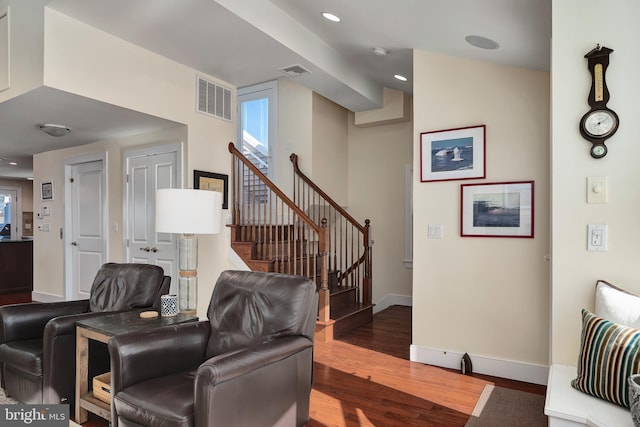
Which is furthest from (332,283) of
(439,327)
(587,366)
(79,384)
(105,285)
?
(587,366)

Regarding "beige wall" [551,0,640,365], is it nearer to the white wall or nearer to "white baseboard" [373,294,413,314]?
"white baseboard" [373,294,413,314]

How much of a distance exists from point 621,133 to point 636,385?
1230mm

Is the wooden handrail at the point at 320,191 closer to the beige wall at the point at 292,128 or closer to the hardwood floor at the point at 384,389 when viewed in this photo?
the beige wall at the point at 292,128

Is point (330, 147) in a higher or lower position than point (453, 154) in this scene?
higher

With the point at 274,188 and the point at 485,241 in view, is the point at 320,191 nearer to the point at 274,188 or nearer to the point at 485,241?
the point at 274,188

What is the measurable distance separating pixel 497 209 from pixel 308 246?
2.00 m

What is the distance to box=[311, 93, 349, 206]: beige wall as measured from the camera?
5.58 m

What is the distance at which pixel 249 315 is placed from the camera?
7.84 feet

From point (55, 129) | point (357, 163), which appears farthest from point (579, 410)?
point (55, 129)

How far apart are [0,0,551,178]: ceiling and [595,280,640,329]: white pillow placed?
1661mm

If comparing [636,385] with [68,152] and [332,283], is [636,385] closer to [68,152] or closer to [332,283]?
[332,283]

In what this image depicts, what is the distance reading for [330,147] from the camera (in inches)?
231

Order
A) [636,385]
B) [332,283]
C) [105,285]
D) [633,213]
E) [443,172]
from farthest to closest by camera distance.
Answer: [332,283] → [443,172] → [105,285] → [633,213] → [636,385]

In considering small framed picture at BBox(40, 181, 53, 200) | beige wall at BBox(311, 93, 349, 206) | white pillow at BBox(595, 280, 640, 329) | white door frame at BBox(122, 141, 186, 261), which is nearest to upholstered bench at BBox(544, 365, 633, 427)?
white pillow at BBox(595, 280, 640, 329)
